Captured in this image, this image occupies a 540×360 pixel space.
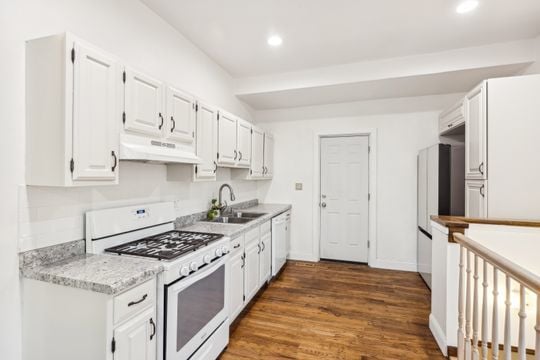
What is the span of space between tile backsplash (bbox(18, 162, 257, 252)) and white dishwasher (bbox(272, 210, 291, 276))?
49.8 inches

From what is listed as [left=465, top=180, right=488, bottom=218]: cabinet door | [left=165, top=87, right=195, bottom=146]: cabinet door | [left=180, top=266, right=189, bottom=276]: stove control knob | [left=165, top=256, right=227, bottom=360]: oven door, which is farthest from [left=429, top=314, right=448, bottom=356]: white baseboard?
[left=165, top=87, right=195, bottom=146]: cabinet door

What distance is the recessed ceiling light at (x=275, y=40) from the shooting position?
2.88 m

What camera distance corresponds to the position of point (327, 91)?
3.87 m

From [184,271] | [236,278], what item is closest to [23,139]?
[184,271]

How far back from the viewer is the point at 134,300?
1422mm

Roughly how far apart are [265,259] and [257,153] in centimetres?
153

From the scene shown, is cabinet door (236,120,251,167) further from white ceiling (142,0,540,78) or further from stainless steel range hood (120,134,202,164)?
stainless steel range hood (120,134,202,164)

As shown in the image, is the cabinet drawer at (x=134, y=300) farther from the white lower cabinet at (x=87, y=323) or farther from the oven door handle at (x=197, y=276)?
the oven door handle at (x=197, y=276)

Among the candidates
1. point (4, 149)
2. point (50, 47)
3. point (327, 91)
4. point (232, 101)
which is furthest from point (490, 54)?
point (4, 149)

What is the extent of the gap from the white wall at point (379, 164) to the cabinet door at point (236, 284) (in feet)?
7.02

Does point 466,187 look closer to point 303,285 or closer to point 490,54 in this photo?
point 490,54

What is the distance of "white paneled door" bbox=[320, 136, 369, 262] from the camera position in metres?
4.47

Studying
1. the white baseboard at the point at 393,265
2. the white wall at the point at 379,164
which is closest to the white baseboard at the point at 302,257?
the white wall at the point at 379,164

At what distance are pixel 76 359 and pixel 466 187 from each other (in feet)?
11.9
